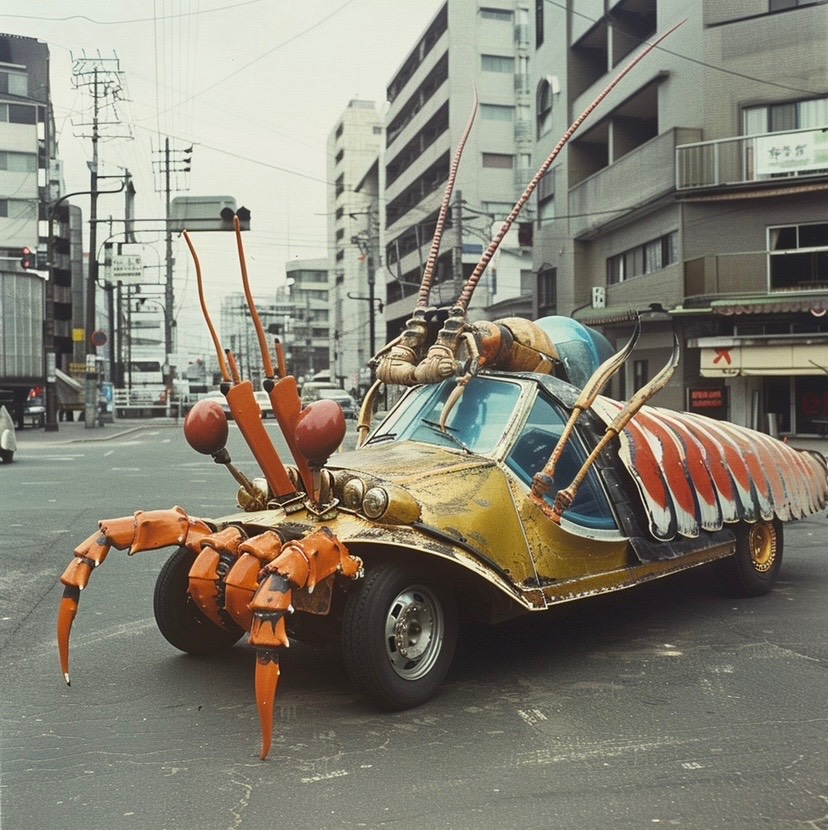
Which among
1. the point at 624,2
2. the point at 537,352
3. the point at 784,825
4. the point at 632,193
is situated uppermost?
the point at 624,2

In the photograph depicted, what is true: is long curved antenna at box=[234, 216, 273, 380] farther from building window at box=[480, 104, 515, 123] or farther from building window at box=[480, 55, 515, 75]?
building window at box=[480, 55, 515, 75]

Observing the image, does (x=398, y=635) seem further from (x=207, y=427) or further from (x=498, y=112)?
(x=498, y=112)

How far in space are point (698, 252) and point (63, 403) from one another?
32.1 meters

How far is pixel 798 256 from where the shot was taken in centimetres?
2547

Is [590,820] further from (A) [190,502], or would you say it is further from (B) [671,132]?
(B) [671,132]

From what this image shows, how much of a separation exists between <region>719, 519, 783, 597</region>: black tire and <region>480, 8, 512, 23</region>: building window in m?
57.7

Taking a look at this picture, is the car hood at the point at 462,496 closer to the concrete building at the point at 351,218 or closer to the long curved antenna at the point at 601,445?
the long curved antenna at the point at 601,445

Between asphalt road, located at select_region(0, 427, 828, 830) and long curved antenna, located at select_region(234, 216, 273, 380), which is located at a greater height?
long curved antenna, located at select_region(234, 216, 273, 380)

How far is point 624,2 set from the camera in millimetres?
30344

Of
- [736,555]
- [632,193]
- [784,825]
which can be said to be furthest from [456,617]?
[632,193]

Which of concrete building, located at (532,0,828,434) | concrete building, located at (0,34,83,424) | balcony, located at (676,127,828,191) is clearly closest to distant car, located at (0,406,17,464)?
concrete building, located at (0,34,83,424)

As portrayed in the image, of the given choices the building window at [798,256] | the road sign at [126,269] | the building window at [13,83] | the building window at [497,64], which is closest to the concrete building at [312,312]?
the building window at [13,83]

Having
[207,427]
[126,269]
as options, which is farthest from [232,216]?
[126,269]

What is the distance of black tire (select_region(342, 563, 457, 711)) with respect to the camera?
14.2ft
